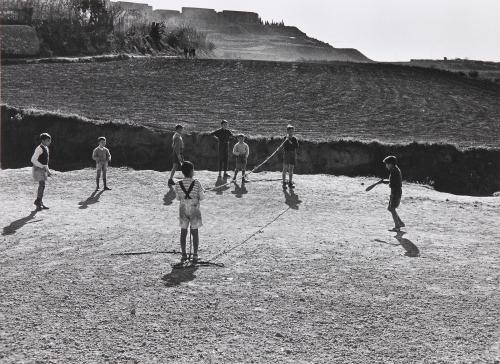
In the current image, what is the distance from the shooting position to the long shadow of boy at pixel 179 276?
27.0 ft

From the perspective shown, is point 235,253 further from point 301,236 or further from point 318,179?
point 318,179

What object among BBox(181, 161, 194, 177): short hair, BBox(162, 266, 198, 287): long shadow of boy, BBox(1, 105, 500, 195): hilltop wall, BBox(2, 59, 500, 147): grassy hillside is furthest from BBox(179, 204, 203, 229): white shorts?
BBox(2, 59, 500, 147): grassy hillside

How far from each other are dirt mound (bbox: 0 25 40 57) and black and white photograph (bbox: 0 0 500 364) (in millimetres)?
14136

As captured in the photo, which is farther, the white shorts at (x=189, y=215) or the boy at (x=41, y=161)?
the boy at (x=41, y=161)

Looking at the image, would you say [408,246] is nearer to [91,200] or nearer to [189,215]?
[189,215]

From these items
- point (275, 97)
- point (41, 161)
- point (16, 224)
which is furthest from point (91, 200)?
point (275, 97)

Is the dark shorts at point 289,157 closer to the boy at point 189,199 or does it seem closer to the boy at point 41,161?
the boy at point 41,161

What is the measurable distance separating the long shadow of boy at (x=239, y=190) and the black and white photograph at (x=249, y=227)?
0.38 feet

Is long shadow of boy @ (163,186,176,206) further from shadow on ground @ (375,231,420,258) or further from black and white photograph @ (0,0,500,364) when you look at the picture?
shadow on ground @ (375,231,420,258)

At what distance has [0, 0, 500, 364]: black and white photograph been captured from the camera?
6609mm

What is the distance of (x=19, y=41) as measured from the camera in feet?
152

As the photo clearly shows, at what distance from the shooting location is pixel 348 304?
24.8 feet

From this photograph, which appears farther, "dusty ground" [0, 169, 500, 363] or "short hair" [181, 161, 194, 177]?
"short hair" [181, 161, 194, 177]

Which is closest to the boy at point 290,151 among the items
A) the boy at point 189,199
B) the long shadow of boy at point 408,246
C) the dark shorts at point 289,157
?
the dark shorts at point 289,157
